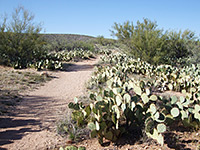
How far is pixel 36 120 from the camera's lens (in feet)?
14.1

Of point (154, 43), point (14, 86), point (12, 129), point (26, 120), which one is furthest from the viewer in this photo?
point (154, 43)

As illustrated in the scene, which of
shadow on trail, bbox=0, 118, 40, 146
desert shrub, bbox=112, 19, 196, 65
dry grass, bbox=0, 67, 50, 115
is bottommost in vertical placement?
shadow on trail, bbox=0, 118, 40, 146

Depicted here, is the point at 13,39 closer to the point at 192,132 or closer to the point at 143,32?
the point at 143,32

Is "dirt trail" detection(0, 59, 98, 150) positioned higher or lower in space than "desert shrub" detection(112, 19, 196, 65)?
lower

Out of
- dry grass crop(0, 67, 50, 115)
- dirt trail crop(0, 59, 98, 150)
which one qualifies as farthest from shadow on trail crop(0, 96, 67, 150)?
dry grass crop(0, 67, 50, 115)

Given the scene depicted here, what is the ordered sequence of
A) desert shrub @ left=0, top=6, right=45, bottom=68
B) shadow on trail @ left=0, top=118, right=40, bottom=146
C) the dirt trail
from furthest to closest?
desert shrub @ left=0, top=6, right=45, bottom=68
shadow on trail @ left=0, top=118, right=40, bottom=146
the dirt trail

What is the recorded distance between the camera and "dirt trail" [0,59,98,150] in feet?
11.0

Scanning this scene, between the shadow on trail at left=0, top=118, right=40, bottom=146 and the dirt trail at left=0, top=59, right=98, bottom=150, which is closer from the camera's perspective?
the dirt trail at left=0, top=59, right=98, bottom=150

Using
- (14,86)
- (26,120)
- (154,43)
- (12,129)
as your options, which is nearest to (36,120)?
(26,120)

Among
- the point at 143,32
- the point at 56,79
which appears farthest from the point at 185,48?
the point at 56,79

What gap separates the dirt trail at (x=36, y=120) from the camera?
11.0ft

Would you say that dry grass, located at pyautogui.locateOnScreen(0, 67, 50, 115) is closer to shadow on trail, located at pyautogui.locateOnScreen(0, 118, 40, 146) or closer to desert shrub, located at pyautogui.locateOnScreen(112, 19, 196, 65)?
shadow on trail, located at pyautogui.locateOnScreen(0, 118, 40, 146)

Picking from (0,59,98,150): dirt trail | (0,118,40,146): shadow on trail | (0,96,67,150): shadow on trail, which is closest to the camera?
(0,59,98,150): dirt trail

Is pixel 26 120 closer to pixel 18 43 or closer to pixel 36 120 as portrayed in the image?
pixel 36 120
